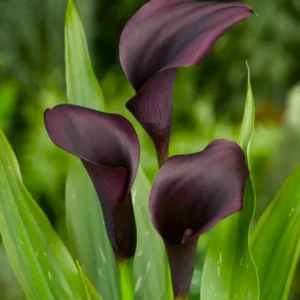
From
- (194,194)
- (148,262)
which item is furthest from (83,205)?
(194,194)

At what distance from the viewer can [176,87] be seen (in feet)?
5.11

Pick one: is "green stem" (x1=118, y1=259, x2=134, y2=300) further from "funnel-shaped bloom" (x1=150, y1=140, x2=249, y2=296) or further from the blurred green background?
the blurred green background

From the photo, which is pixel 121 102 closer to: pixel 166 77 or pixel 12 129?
pixel 12 129

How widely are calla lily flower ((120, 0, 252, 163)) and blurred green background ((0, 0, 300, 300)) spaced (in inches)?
23.9

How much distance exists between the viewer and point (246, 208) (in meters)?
0.39

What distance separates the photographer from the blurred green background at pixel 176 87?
42.4 inches

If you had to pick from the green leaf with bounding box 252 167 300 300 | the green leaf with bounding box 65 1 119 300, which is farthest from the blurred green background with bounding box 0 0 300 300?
the green leaf with bounding box 252 167 300 300

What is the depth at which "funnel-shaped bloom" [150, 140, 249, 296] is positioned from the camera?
1.07 ft

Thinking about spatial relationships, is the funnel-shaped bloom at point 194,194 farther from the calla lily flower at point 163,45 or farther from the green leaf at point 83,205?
the green leaf at point 83,205

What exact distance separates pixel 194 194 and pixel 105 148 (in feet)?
0.18

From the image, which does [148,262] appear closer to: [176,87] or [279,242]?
[279,242]

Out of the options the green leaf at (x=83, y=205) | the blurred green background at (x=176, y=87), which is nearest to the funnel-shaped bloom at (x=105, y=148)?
the green leaf at (x=83, y=205)

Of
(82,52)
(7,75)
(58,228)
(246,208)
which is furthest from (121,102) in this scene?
(246,208)

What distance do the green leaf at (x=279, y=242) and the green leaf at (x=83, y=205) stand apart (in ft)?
0.39
